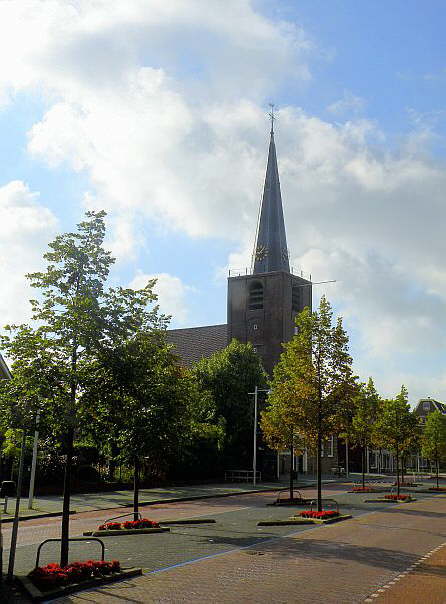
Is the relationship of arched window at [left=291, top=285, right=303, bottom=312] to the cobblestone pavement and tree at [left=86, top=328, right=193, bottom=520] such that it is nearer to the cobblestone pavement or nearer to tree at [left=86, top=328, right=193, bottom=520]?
tree at [left=86, top=328, right=193, bottom=520]

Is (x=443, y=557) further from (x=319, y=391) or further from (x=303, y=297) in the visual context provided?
(x=303, y=297)

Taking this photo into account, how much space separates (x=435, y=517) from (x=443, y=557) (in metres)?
11.0

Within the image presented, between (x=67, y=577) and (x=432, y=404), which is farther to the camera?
(x=432, y=404)

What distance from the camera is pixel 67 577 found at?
11.2 metres

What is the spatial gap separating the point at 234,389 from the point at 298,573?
1614 inches

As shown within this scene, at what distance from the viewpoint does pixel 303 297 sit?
73562 millimetres

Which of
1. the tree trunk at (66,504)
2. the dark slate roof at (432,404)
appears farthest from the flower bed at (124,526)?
the dark slate roof at (432,404)

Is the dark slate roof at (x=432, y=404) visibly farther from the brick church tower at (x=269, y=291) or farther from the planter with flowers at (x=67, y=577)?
the planter with flowers at (x=67, y=577)

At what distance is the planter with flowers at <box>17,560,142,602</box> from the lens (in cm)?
1059

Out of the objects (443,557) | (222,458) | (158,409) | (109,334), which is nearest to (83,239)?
(109,334)

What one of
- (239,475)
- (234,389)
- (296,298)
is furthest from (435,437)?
(296,298)

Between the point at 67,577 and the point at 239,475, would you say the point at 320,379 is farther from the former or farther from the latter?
the point at 239,475

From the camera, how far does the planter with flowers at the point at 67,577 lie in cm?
1059

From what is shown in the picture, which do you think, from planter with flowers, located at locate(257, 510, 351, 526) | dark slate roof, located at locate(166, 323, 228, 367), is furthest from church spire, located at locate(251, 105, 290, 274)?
planter with flowers, located at locate(257, 510, 351, 526)
